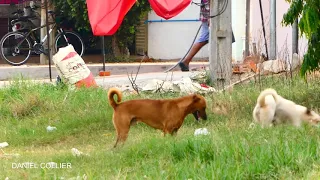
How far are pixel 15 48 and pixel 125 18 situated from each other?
271 cm

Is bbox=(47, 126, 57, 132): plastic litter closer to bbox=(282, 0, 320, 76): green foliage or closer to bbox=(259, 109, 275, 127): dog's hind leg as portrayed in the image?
bbox=(259, 109, 275, 127): dog's hind leg

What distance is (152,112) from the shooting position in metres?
7.90

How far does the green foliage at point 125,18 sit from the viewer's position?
17.2m

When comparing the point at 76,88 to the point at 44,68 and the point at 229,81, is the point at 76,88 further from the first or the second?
the point at 44,68

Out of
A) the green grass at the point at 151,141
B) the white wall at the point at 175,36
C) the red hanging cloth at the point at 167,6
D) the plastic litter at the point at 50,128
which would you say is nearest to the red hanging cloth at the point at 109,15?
the red hanging cloth at the point at 167,6

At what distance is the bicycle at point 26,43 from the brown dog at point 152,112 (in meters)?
8.77

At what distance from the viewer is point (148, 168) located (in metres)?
6.17

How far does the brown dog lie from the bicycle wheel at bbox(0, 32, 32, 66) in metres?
8.93

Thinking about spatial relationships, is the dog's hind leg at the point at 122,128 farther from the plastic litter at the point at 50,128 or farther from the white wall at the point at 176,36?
the white wall at the point at 176,36

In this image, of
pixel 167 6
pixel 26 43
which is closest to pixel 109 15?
pixel 167 6

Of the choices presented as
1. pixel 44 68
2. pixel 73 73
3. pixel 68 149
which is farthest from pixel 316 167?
pixel 44 68

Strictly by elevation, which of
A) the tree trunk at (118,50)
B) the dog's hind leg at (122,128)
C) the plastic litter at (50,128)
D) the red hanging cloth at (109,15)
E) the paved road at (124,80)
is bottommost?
the plastic litter at (50,128)

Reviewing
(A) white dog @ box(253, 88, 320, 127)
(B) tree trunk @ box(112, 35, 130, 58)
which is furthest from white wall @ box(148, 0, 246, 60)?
(A) white dog @ box(253, 88, 320, 127)

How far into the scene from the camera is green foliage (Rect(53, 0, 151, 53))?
1719cm
